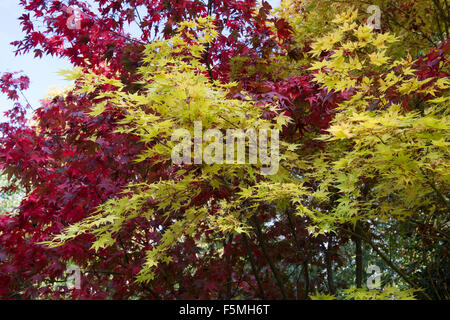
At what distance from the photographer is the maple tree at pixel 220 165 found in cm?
251

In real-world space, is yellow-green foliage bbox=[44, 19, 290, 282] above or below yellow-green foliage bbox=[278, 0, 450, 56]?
below

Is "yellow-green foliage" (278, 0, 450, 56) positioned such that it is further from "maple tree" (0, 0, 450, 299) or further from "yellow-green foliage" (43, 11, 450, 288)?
"yellow-green foliage" (43, 11, 450, 288)

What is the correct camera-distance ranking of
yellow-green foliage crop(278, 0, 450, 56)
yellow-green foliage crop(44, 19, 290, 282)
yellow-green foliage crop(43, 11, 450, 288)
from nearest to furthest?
Result: yellow-green foliage crop(43, 11, 450, 288)
yellow-green foliage crop(44, 19, 290, 282)
yellow-green foliage crop(278, 0, 450, 56)

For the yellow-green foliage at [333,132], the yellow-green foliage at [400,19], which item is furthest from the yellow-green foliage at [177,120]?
the yellow-green foliage at [400,19]

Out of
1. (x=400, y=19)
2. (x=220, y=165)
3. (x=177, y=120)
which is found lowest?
(x=220, y=165)

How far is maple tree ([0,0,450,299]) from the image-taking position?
8.22 ft

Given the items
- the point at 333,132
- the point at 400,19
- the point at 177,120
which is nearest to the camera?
the point at 333,132

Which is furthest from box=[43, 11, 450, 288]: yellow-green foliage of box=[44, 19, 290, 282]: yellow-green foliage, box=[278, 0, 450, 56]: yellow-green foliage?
box=[278, 0, 450, 56]: yellow-green foliage

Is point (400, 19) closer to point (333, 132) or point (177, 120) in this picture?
point (333, 132)

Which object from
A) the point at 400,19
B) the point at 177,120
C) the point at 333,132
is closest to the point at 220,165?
the point at 177,120

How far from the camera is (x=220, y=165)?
8.79 feet

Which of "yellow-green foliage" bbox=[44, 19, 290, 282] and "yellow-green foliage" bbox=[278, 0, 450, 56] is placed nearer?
"yellow-green foliage" bbox=[44, 19, 290, 282]

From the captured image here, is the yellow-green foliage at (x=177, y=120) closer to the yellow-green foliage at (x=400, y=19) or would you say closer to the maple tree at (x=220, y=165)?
the maple tree at (x=220, y=165)

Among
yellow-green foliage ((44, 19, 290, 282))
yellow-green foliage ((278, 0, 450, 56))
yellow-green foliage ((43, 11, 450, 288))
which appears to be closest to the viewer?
yellow-green foliage ((43, 11, 450, 288))
